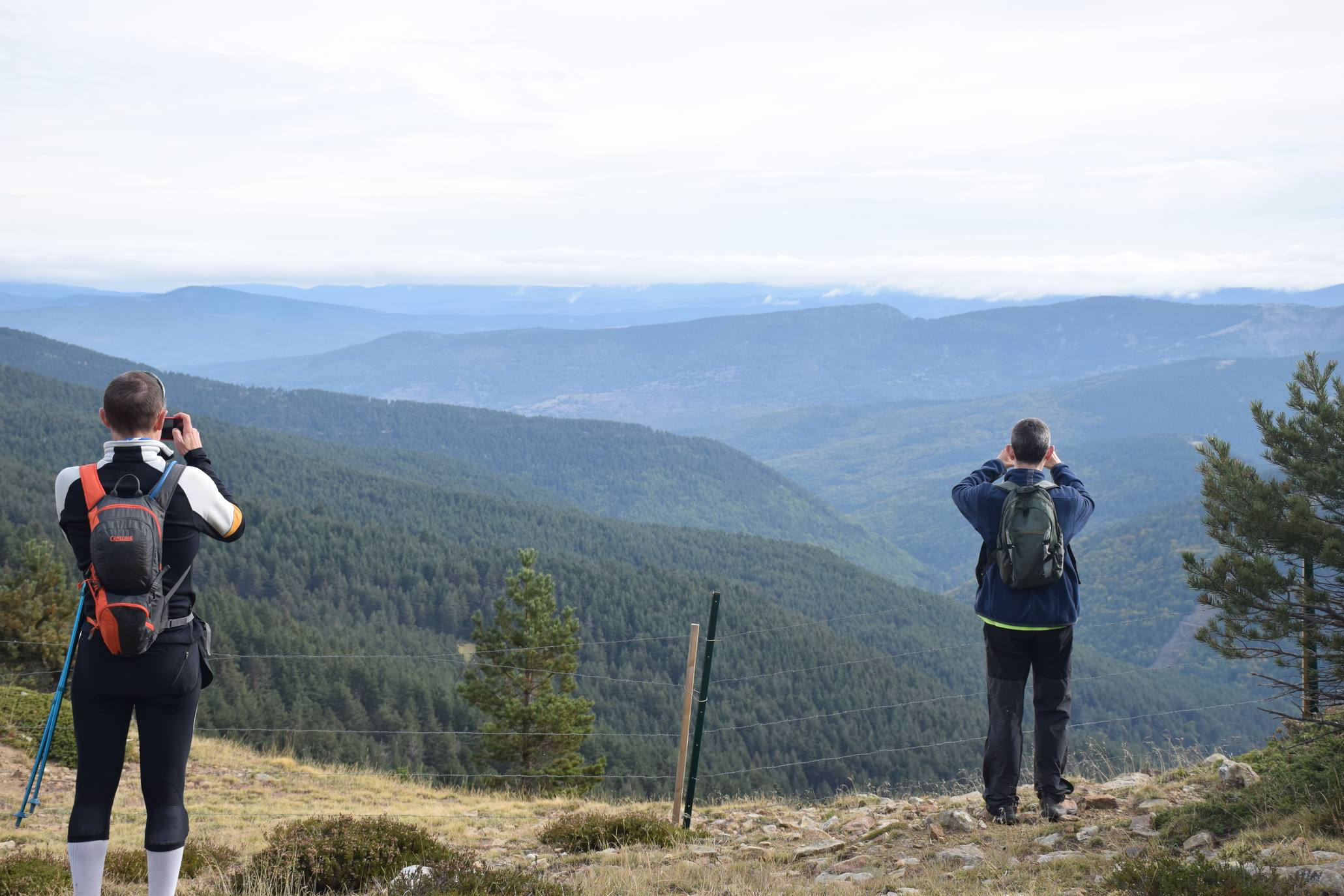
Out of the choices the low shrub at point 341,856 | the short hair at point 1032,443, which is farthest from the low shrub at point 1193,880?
the low shrub at point 341,856

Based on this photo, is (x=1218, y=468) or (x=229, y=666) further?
(x=229, y=666)

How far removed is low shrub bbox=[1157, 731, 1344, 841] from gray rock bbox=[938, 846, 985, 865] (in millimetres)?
1177

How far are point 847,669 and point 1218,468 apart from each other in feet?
241

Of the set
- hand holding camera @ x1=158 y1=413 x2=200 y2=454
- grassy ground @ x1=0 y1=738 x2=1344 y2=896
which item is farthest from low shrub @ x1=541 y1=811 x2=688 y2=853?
hand holding camera @ x1=158 y1=413 x2=200 y2=454

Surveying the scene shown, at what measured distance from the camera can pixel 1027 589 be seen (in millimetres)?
6270

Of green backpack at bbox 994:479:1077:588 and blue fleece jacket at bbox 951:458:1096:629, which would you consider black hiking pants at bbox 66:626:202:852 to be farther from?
green backpack at bbox 994:479:1077:588

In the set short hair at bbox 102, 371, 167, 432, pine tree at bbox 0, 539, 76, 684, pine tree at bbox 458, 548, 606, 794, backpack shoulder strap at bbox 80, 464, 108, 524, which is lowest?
pine tree at bbox 458, 548, 606, 794

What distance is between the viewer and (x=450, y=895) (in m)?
5.04

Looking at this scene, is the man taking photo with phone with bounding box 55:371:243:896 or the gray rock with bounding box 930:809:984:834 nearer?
the man taking photo with phone with bounding box 55:371:243:896

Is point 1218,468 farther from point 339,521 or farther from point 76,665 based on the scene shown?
point 339,521

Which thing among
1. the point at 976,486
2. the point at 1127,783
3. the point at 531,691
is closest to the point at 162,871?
the point at 976,486

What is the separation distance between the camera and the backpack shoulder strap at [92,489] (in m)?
4.04

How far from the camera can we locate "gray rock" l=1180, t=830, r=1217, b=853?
18.3 ft

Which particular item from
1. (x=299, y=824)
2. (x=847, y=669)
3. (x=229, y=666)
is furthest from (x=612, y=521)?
(x=299, y=824)
